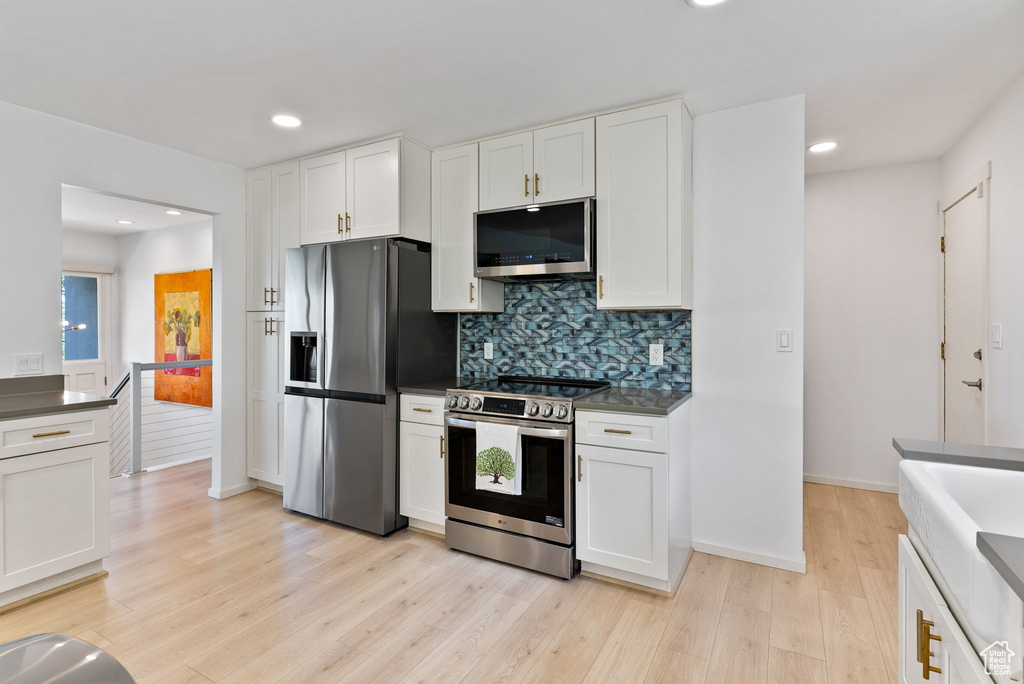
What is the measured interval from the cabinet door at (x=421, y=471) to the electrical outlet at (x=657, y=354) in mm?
1329

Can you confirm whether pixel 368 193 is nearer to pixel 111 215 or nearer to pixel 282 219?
pixel 282 219

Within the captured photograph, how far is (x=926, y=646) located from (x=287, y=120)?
3454 millimetres

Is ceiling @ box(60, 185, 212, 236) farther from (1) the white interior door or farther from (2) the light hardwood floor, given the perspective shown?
(1) the white interior door

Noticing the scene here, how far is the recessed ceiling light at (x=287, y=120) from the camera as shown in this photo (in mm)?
2889

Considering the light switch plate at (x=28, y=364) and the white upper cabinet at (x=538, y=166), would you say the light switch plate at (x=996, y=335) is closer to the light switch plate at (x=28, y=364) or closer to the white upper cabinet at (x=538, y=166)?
the white upper cabinet at (x=538, y=166)

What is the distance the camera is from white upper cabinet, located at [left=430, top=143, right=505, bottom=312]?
322 cm

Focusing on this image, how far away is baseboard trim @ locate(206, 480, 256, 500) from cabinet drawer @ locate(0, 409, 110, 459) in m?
1.30

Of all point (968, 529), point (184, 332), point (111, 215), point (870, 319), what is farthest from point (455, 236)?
point (111, 215)

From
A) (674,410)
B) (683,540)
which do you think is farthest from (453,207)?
(683,540)

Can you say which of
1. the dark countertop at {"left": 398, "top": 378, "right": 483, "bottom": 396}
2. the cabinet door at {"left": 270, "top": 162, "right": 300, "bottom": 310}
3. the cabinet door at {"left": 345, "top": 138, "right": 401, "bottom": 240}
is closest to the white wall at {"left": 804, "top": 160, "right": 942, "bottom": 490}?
the dark countertop at {"left": 398, "top": 378, "right": 483, "bottom": 396}

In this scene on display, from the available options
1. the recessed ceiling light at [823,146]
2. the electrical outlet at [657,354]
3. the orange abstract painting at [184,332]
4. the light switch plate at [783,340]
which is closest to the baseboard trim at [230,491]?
the orange abstract painting at [184,332]

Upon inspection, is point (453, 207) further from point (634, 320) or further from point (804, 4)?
point (804, 4)

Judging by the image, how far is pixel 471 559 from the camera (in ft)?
9.29

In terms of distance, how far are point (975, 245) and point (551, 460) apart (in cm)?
279
